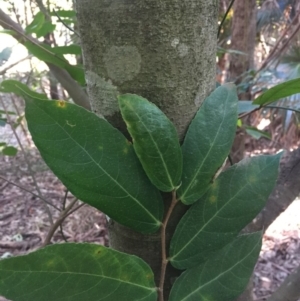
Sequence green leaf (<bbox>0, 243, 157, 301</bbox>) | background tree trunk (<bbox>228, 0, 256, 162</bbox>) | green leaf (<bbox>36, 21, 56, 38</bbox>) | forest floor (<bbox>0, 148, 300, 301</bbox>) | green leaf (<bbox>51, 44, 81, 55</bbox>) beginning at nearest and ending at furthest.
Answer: green leaf (<bbox>0, 243, 157, 301</bbox>)
green leaf (<bbox>51, 44, 81, 55</bbox>)
green leaf (<bbox>36, 21, 56, 38</bbox>)
forest floor (<bbox>0, 148, 300, 301</bbox>)
background tree trunk (<bbox>228, 0, 256, 162</bbox>)

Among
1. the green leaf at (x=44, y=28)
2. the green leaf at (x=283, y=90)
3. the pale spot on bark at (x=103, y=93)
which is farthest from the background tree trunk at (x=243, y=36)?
the pale spot on bark at (x=103, y=93)

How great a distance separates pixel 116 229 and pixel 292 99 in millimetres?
2327

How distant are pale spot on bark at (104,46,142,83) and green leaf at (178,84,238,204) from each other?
7 centimetres

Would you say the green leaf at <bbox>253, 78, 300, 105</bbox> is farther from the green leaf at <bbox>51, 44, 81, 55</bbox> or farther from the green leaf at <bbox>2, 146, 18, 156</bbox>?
the green leaf at <bbox>2, 146, 18, 156</bbox>

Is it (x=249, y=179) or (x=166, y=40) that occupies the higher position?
(x=166, y=40)

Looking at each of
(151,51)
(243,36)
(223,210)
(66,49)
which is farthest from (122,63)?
(243,36)

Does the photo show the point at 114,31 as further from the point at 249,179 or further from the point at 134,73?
the point at 249,179

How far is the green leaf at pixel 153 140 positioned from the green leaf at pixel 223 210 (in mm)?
44

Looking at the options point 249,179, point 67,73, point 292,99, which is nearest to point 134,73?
point 249,179

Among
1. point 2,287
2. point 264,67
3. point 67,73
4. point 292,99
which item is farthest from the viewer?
point 292,99

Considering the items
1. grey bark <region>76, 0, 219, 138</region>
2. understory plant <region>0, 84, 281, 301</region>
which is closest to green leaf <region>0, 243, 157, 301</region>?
understory plant <region>0, 84, 281, 301</region>

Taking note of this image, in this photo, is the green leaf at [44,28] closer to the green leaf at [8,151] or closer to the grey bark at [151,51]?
the green leaf at [8,151]

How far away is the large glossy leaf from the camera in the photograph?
0.30 m

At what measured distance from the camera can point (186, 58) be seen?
34 centimetres
